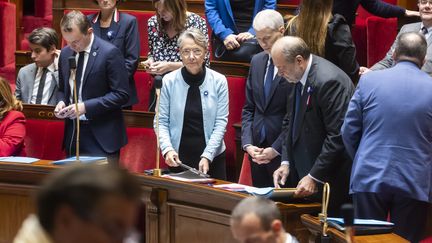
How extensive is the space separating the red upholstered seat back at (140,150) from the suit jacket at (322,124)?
1492 millimetres

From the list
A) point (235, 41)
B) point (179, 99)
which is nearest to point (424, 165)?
point (179, 99)

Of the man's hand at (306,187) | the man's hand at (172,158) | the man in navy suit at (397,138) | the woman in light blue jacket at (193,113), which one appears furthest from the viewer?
the woman in light blue jacket at (193,113)

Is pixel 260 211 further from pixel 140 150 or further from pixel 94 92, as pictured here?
pixel 140 150

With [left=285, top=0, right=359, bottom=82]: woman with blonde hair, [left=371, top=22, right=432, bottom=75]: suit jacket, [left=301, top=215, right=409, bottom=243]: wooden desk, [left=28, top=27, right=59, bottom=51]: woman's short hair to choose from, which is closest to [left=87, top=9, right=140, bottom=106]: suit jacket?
[left=28, top=27, right=59, bottom=51]: woman's short hair

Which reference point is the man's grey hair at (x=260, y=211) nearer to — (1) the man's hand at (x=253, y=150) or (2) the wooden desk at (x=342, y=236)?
(2) the wooden desk at (x=342, y=236)

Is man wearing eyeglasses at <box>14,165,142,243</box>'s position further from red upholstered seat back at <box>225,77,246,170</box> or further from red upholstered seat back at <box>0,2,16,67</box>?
red upholstered seat back at <box>0,2,16,67</box>

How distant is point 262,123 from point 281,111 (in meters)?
0.10

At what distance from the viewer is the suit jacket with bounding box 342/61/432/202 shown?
11.2 feet

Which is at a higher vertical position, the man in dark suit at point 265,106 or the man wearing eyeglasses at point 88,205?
the man wearing eyeglasses at point 88,205

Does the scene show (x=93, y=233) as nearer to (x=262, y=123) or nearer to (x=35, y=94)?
(x=262, y=123)

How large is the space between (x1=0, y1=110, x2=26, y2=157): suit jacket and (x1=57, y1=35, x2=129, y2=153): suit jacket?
24 cm

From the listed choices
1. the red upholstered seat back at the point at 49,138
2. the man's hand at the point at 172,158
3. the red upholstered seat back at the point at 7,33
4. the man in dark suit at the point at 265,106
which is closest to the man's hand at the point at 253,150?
the man in dark suit at the point at 265,106

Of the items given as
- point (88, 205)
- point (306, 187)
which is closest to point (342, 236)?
point (306, 187)

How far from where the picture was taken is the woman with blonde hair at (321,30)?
395 centimetres
